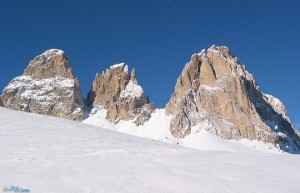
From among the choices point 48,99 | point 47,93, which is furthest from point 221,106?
point 47,93

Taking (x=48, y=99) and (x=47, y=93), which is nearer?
(x=48, y=99)

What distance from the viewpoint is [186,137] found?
173 metres

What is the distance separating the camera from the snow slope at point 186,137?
16025cm

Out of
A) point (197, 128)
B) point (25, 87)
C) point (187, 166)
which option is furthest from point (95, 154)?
point (25, 87)

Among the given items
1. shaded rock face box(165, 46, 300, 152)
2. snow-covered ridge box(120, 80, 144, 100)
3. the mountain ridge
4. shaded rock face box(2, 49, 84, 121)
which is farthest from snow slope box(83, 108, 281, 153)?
snow-covered ridge box(120, 80, 144, 100)

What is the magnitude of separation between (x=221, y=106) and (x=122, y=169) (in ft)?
538

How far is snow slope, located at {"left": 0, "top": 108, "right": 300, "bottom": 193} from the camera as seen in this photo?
14.4 m

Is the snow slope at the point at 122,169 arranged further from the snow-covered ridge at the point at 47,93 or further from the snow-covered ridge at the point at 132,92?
the snow-covered ridge at the point at 47,93

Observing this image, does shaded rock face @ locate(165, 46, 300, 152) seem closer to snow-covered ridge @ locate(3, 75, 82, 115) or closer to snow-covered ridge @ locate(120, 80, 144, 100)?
snow-covered ridge @ locate(120, 80, 144, 100)

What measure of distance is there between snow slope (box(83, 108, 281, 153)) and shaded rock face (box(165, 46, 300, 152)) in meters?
3.35

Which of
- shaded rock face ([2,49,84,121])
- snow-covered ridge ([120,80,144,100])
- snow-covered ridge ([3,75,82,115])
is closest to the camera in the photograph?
shaded rock face ([2,49,84,121])

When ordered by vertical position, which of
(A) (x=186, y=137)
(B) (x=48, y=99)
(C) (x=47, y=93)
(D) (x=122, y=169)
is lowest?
(D) (x=122, y=169)

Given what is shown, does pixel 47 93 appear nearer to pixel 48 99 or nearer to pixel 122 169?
Answer: pixel 48 99

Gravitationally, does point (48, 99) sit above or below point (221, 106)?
below
